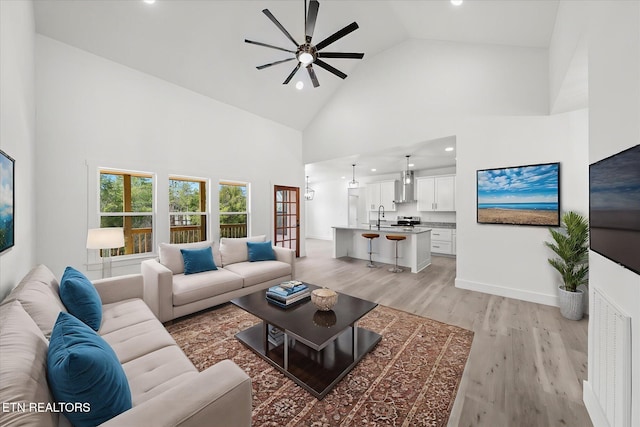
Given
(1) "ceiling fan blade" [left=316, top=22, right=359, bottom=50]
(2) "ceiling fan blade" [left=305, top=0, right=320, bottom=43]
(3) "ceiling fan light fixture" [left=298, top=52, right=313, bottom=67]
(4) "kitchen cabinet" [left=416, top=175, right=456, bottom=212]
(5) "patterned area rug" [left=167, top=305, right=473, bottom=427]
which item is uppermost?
(2) "ceiling fan blade" [left=305, top=0, right=320, bottom=43]

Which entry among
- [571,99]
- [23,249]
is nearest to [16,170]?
[23,249]

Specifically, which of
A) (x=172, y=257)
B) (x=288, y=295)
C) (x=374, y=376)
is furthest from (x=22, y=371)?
(x=172, y=257)

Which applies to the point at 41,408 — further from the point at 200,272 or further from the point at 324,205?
the point at 324,205

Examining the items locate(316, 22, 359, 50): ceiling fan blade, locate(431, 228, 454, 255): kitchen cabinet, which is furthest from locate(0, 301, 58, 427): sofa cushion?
locate(431, 228, 454, 255): kitchen cabinet

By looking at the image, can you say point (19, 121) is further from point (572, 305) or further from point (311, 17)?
point (572, 305)

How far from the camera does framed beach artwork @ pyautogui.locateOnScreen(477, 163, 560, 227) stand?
129 inches

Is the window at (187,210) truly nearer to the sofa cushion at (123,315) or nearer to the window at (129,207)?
the window at (129,207)

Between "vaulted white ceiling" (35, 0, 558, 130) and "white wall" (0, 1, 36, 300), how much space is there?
0.57 m

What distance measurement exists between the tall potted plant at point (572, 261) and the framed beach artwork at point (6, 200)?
529 centimetres

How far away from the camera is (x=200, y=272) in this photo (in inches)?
128

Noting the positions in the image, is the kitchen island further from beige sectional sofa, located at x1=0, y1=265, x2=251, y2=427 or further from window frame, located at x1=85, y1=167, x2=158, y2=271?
beige sectional sofa, located at x1=0, y1=265, x2=251, y2=427

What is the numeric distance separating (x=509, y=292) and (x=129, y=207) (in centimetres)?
603

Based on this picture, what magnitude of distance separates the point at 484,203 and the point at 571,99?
5.08ft

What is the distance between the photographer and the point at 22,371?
2.58ft
